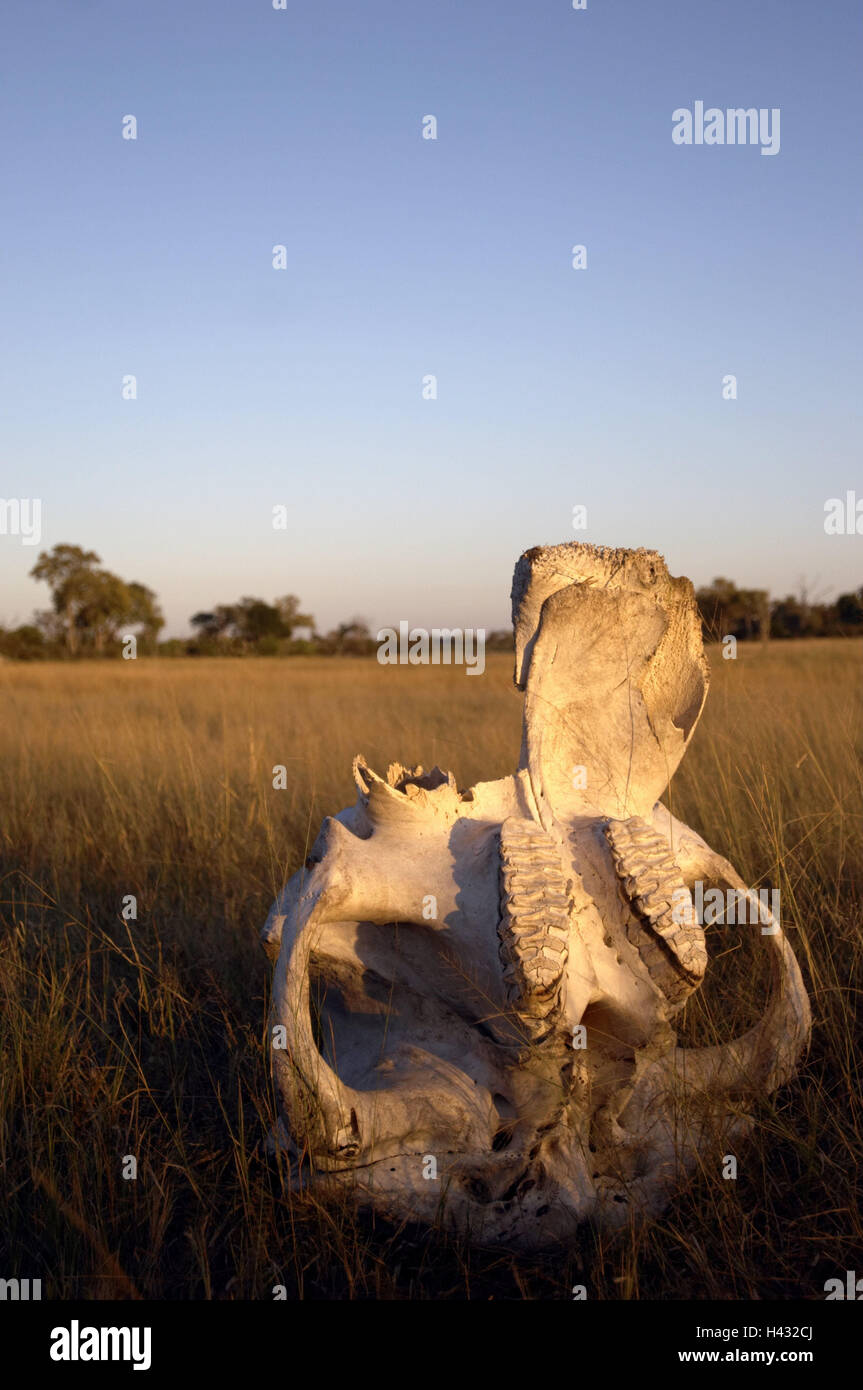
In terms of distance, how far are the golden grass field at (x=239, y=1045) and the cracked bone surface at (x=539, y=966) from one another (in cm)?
12

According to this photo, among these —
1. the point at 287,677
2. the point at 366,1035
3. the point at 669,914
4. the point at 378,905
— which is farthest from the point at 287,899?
the point at 287,677

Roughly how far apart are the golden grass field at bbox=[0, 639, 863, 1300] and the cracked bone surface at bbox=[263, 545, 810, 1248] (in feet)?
0.39

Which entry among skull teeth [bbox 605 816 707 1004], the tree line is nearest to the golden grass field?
skull teeth [bbox 605 816 707 1004]

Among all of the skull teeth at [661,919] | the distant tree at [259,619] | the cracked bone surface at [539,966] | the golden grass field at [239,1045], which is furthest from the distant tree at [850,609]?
the distant tree at [259,619]

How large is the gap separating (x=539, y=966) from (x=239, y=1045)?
1426 mm

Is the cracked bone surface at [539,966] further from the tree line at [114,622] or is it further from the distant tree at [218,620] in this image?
the distant tree at [218,620]

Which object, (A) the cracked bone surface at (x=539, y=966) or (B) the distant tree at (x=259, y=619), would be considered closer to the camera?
(A) the cracked bone surface at (x=539, y=966)

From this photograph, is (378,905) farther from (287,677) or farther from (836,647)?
(287,677)

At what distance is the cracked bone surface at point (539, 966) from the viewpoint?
187 cm

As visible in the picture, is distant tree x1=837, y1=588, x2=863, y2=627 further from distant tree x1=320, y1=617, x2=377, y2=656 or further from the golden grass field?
distant tree x1=320, y1=617, x2=377, y2=656

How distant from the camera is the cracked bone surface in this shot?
187cm

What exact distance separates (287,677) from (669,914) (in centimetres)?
1337

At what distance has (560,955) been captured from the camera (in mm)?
1749

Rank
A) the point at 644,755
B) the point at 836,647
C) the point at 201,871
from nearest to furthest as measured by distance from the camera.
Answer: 1. the point at 644,755
2. the point at 201,871
3. the point at 836,647
